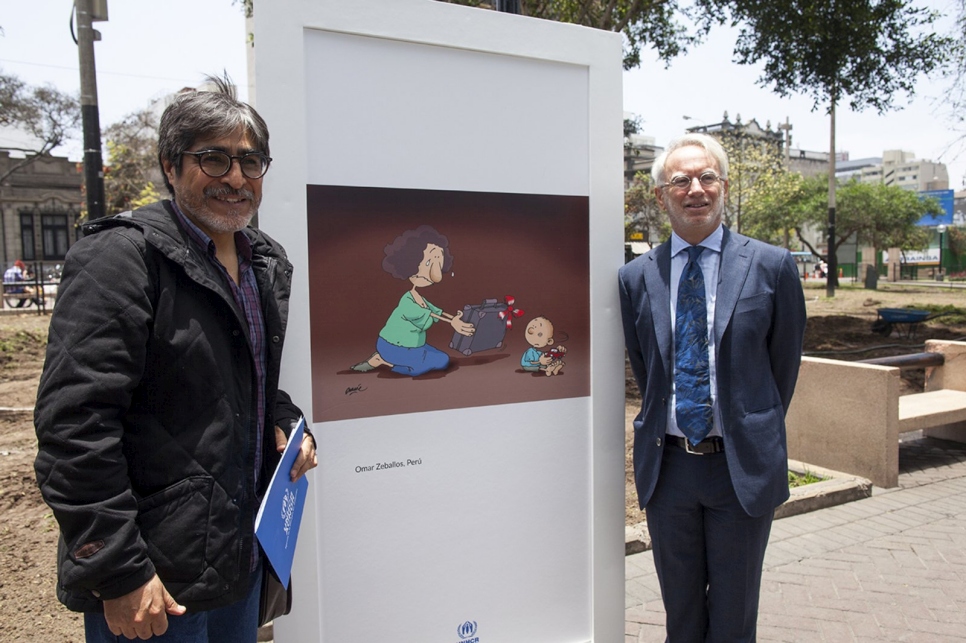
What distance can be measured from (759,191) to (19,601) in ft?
158

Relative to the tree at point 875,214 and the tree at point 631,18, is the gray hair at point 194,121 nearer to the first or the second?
the tree at point 631,18

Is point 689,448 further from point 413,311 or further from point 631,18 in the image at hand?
point 631,18

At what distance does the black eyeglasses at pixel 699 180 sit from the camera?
8.43 ft

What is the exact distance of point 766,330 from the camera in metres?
2.53

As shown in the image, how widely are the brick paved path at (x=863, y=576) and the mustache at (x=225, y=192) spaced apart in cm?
280

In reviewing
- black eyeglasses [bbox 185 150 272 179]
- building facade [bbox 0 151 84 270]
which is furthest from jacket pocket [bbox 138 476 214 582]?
building facade [bbox 0 151 84 270]

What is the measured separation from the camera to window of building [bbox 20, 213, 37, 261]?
4425 cm

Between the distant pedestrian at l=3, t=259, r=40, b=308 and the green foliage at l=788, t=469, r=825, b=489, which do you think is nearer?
the green foliage at l=788, t=469, r=825, b=489

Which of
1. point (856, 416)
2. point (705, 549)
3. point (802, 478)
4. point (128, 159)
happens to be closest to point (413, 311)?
point (705, 549)

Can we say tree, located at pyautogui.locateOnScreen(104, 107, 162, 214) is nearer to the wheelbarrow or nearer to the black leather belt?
the wheelbarrow

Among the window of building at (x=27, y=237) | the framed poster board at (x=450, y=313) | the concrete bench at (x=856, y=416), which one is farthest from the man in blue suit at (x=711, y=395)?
the window of building at (x=27, y=237)

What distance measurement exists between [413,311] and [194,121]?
1028 mm

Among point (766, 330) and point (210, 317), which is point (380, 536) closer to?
point (210, 317)

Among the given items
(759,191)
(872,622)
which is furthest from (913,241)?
(872,622)
